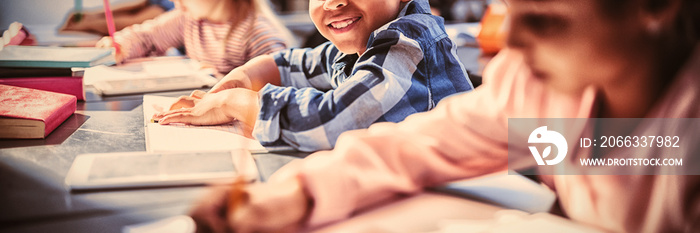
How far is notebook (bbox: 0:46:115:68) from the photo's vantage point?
27.3 inches

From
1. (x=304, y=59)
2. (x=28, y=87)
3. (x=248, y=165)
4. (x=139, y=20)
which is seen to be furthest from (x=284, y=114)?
(x=139, y=20)

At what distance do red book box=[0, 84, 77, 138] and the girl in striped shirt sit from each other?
0.69 feet

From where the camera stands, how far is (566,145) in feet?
1.50

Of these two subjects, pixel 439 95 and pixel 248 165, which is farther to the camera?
pixel 439 95

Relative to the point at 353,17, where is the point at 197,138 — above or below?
below

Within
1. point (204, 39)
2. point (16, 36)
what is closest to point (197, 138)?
point (204, 39)

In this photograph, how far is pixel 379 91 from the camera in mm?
544

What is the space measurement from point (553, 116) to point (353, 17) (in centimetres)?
26

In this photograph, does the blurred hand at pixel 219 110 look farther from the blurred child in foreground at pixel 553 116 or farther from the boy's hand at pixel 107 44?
the boy's hand at pixel 107 44

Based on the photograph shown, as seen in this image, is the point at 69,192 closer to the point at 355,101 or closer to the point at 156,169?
the point at 156,169

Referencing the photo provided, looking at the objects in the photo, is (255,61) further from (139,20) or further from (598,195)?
(598,195)

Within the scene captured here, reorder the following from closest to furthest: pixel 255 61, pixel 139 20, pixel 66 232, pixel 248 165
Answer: pixel 66 232
pixel 248 165
pixel 255 61
pixel 139 20

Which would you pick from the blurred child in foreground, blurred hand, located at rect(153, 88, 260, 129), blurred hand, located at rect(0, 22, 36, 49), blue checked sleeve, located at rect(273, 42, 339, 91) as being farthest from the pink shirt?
blurred hand, located at rect(0, 22, 36, 49)

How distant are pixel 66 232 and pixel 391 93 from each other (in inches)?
12.8
